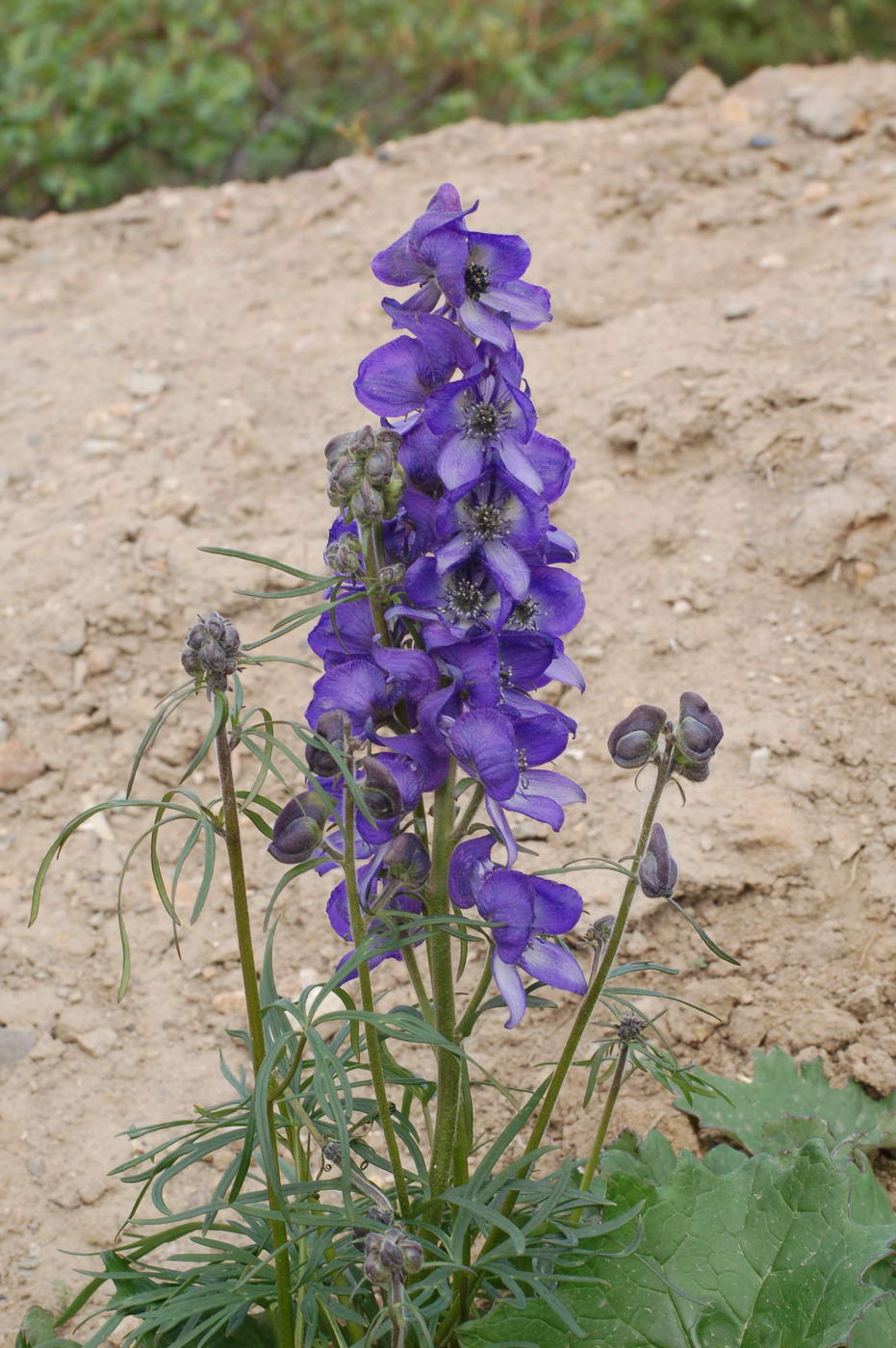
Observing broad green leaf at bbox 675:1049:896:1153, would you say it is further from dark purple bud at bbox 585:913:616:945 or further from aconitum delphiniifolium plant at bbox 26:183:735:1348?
dark purple bud at bbox 585:913:616:945

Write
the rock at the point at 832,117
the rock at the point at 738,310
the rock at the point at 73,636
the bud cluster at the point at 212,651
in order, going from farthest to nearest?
1. the rock at the point at 832,117
2. the rock at the point at 738,310
3. the rock at the point at 73,636
4. the bud cluster at the point at 212,651

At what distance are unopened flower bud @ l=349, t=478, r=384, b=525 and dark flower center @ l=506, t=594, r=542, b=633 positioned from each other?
252 mm

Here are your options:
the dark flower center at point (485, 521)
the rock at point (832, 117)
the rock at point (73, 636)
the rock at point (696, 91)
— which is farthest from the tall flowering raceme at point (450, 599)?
the rock at point (696, 91)

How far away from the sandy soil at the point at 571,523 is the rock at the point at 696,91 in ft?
0.03

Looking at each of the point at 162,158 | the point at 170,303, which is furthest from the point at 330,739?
the point at 162,158

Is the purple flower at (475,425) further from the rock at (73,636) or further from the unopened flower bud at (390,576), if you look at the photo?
the rock at (73,636)

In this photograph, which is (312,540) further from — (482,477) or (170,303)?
(482,477)

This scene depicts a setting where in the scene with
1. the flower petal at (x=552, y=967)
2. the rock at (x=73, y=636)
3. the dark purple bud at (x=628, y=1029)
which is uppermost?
the flower petal at (x=552, y=967)

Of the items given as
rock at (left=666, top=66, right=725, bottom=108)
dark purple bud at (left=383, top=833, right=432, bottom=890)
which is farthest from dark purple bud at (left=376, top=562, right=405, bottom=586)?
rock at (left=666, top=66, right=725, bottom=108)

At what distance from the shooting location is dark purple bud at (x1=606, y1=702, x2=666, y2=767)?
1.74 metres

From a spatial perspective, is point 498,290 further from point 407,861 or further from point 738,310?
point 738,310

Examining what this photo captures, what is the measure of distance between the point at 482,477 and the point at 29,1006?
1758 millimetres

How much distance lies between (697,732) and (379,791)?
39 centimetres

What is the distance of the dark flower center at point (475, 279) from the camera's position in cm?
168
